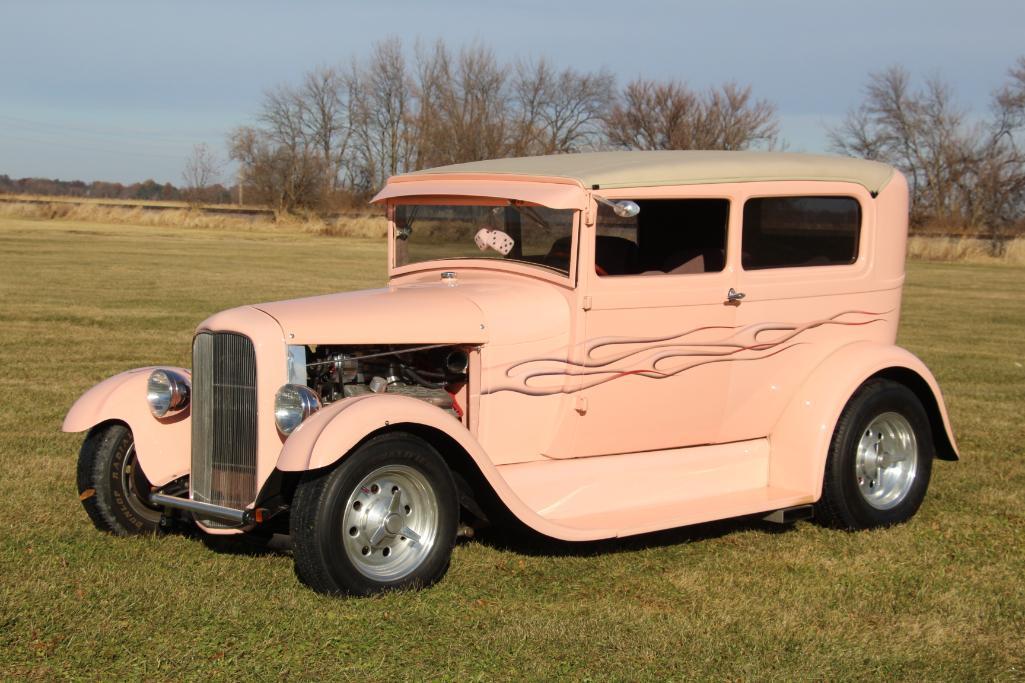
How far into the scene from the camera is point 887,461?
20.9 ft

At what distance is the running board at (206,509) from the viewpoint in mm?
4809

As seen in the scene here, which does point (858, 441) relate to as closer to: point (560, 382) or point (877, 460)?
point (877, 460)

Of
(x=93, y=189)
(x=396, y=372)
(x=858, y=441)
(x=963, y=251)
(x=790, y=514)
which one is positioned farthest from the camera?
(x=93, y=189)

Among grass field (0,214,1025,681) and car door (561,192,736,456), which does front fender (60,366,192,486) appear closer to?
grass field (0,214,1025,681)

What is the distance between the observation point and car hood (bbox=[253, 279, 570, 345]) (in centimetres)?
504

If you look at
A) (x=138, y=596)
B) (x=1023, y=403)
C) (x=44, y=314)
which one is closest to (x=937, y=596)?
(x=138, y=596)

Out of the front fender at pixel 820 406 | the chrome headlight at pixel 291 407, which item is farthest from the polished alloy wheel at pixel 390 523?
the front fender at pixel 820 406

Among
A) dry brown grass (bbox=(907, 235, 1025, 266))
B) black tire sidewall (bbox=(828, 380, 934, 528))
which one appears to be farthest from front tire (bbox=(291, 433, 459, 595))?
dry brown grass (bbox=(907, 235, 1025, 266))

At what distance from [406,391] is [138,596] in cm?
152

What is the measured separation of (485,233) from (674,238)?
103 cm

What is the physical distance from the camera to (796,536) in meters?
6.11

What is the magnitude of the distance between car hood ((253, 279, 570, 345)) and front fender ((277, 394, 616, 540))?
0.39m

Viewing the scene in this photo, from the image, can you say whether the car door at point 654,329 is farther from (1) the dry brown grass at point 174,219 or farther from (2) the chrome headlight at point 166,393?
(1) the dry brown grass at point 174,219

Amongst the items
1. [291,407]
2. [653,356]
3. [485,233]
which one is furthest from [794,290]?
[291,407]
